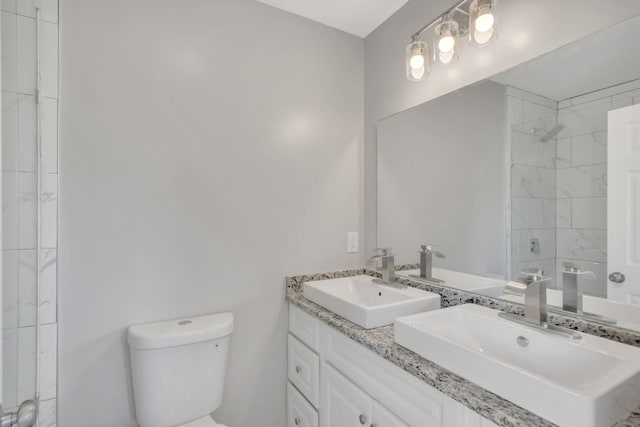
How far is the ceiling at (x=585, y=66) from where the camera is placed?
92cm

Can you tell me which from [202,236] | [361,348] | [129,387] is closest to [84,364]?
[129,387]

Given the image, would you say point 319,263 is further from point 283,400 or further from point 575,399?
point 575,399

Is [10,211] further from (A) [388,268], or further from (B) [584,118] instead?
(B) [584,118]

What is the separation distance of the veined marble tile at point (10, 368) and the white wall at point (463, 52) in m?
1.57

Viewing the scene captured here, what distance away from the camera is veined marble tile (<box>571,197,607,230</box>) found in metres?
0.97

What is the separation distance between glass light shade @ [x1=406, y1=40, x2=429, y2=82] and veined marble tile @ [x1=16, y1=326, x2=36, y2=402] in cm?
177

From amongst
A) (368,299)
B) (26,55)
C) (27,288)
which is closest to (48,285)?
(27,288)

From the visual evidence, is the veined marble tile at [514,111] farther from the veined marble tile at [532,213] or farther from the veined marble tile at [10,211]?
the veined marble tile at [10,211]

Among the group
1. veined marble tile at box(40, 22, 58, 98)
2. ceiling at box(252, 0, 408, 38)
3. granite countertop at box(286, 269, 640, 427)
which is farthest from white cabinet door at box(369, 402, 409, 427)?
ceiling at box(252, 0, 408, 38)

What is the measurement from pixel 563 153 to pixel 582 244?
31 cm

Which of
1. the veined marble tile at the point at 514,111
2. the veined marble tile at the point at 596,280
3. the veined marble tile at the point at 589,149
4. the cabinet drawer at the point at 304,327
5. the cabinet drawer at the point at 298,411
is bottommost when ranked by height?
the cabinet drawer at the point at 298,411

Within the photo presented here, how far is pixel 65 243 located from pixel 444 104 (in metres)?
1.72

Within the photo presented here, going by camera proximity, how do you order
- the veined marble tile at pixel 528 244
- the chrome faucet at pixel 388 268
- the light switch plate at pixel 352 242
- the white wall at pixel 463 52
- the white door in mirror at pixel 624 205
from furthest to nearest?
the light switch plate at pixel 352 242, the chrome faucet at pixel 388 268, the veined marble tile at pixel 528 244, the white wall at pixel 463 52, the white door in mirror at pixel 624 205

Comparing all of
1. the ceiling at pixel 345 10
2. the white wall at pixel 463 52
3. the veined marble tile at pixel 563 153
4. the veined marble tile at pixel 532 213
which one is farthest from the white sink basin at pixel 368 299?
the ceiling at pixel 345 10
